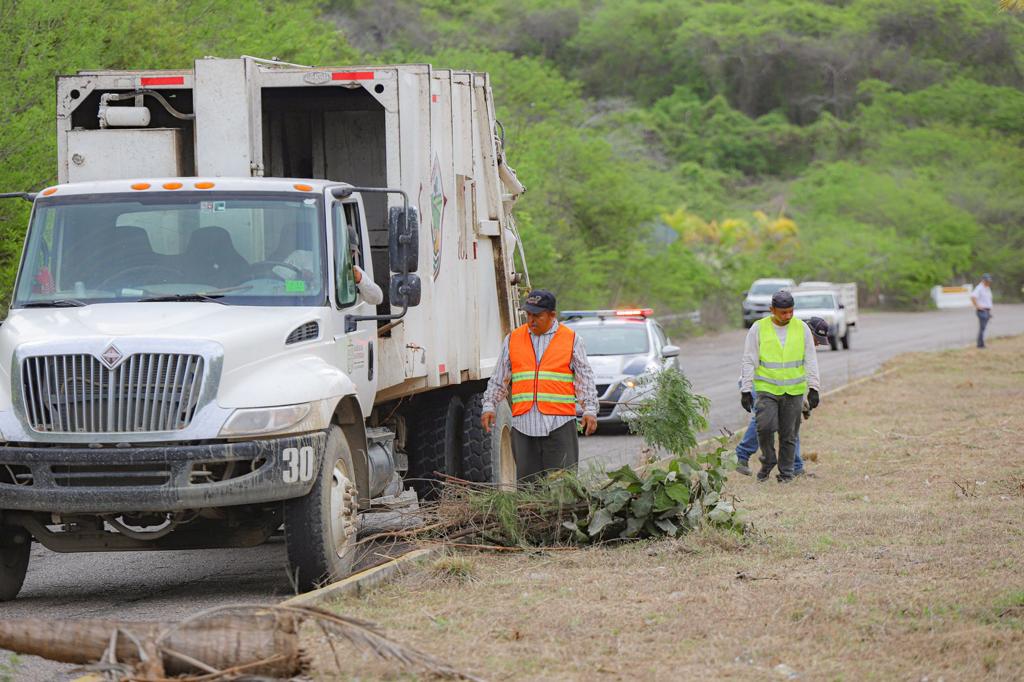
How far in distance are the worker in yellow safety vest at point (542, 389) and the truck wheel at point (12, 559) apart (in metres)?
3.01

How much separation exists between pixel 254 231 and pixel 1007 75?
98940 millimetres

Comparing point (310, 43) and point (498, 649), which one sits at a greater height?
point (310, 43)

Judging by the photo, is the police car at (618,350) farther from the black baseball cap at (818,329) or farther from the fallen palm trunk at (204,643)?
the fallen palm trunk at (204,643)

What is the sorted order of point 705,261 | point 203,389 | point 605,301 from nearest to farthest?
1. point 203,389
2. point 605,301
3. point 705,261

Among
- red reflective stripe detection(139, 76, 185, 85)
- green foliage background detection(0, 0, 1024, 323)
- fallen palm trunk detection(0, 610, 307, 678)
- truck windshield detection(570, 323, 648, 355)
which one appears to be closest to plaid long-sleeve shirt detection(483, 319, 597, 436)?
red reflective stripe detection(139, 76, 185, 85)

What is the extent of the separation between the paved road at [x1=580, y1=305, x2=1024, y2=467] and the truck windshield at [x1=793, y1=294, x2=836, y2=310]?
55.6 inches

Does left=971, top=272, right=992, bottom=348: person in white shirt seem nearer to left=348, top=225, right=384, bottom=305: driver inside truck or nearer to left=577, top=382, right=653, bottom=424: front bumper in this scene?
left=577, top=382, right=653, bottom=424: front bumper

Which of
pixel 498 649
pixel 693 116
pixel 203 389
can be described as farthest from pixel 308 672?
pixel 693 116

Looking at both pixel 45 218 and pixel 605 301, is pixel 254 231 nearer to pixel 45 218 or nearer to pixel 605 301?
pixel 45 218

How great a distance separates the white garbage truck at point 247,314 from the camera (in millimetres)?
7852

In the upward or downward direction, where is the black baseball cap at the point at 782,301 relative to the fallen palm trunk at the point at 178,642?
upward

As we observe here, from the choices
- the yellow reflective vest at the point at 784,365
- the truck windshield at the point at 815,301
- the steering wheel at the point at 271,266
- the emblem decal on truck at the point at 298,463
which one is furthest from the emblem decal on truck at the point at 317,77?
the truck windshield at the point at 815,301

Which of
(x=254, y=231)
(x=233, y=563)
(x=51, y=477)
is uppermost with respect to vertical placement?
(x=254, y=231)

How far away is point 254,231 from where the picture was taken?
9.02 metres
